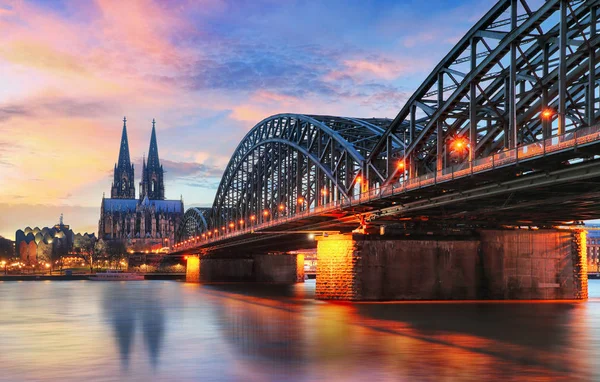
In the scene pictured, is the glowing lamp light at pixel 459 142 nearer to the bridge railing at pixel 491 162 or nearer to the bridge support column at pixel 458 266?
the bridge railing at pixel 491 162

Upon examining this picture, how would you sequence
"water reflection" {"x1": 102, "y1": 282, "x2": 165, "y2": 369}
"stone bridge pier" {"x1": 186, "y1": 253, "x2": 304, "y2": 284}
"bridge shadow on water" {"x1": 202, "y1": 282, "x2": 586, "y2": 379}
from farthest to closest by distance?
"stone bridge pier" {"x1": 186, "y1": 253, "x2": 304, "y2": 284}
"water reflection" {"x1": 102, "y1": 282, "x2": 165, "y2": 369}
"bridge shadow on water" {"x1": 202, "y1": 282, "x2": 586, "y2": 379}

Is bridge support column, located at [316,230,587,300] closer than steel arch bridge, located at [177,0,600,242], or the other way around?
steel arch bridge, located at [177,0,600,242]

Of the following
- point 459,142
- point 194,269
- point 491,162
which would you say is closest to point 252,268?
point 194,269

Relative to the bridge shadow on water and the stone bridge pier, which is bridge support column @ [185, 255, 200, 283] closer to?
the stone bridge pier

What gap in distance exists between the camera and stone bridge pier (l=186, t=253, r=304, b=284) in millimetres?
155125

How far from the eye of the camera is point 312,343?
40750mm

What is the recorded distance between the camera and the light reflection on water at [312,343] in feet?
100

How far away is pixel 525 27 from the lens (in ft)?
172

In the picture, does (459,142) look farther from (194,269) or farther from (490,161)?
(194,269)

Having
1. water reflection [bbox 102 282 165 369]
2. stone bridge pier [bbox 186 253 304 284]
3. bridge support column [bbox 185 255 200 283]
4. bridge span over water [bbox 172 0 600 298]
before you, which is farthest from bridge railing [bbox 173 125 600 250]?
bridge support column [bbox 185 255 200 283]

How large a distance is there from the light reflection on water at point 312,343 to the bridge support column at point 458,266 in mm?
4450

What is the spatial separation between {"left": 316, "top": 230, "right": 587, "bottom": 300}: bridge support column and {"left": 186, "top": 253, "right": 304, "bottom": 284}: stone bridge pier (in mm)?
77738


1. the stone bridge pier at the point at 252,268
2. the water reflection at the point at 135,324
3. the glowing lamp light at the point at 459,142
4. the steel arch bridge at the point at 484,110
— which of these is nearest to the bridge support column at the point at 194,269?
the stone bridge pier at the point at 252,268

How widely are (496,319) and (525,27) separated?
1891 cm
